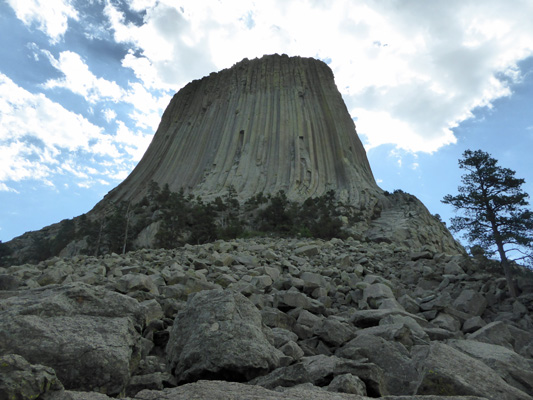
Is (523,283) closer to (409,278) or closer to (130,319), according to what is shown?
(409,278)

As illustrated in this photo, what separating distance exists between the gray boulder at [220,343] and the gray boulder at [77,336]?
42 cm

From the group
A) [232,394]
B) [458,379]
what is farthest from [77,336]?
[458,379]

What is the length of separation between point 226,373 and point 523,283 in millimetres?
7462

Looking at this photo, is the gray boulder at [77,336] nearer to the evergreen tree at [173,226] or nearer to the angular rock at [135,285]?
the angular rock at [135,285]

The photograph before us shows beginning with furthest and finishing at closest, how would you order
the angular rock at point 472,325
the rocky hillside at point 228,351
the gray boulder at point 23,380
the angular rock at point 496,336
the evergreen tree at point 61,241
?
1. the evergreen tree at point 61,241
2. the angular rock at point 472,325
3. the angular rock at point 496,336
4. the rocky hillside at point 228,351
5. the gray boulder at point 23,380

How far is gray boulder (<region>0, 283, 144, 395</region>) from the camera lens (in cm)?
268

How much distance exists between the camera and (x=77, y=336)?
291 centimetres

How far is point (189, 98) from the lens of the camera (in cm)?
6328

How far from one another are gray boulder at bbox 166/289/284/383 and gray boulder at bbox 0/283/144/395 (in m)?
0.42

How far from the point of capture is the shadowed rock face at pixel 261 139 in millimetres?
44625

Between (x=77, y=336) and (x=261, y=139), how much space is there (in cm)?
4693

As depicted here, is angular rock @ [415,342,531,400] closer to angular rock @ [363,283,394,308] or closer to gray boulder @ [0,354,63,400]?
gray boulder @ [0,354,63,400]

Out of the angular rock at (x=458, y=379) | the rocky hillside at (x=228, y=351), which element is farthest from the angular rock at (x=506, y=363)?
the angular rock at (x=458, y=379)

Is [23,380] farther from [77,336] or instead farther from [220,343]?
[220,343]
